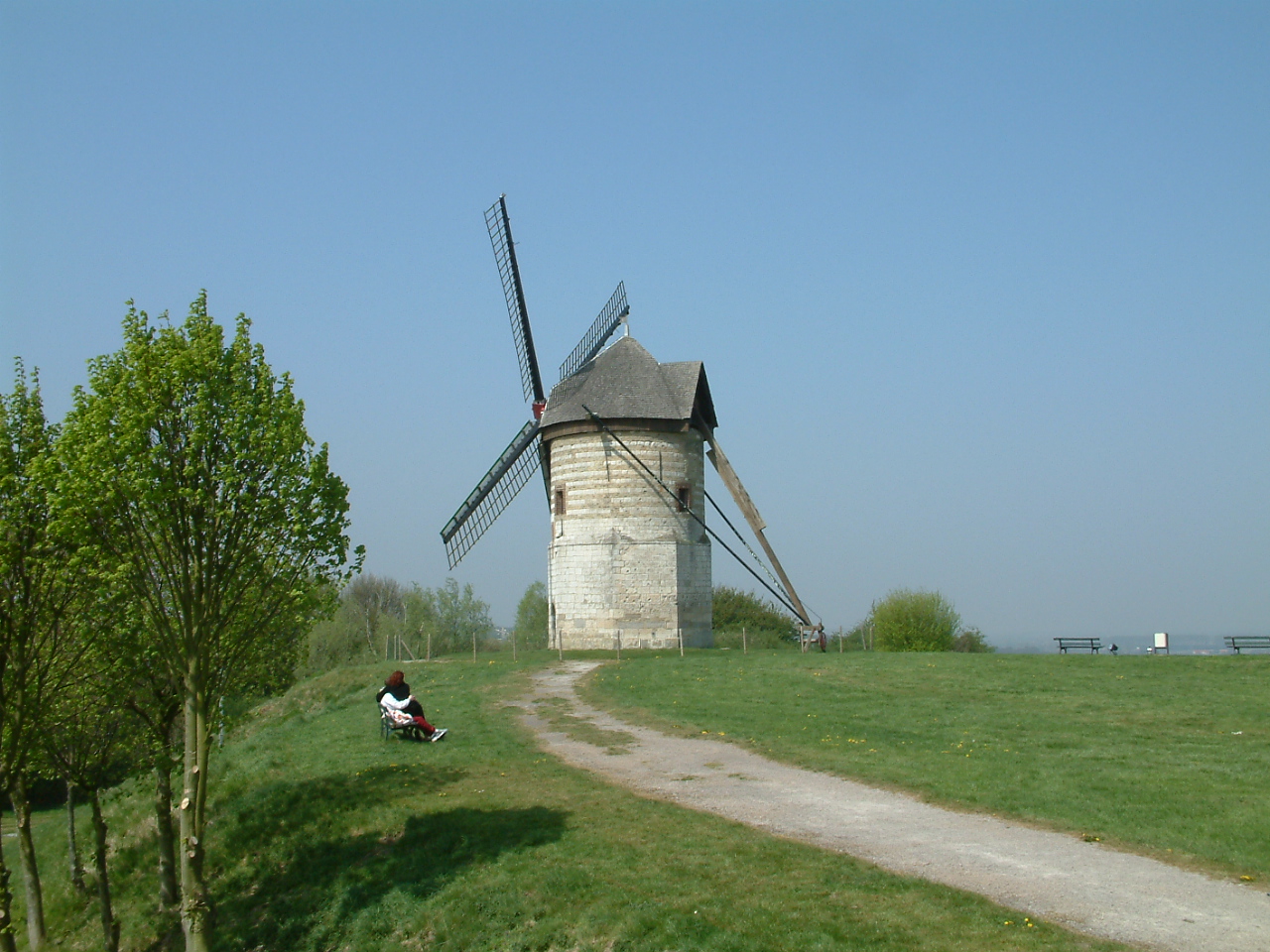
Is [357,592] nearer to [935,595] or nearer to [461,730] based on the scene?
[935,595]

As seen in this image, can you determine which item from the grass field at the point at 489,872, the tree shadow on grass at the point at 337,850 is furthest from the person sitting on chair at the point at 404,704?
the tree shadow on grass at the point at 337,850

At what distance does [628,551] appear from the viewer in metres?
36.8

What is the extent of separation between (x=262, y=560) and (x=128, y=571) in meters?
1.63

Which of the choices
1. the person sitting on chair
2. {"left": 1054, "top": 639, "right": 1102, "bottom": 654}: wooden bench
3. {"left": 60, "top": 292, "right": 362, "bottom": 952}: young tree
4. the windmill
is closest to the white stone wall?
the windmill

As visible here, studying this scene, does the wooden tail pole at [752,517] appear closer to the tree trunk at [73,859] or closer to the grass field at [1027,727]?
the grass field at [1027,727]

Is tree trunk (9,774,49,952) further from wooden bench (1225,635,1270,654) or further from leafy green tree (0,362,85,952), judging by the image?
wooden bench (1225,635,1270,654)

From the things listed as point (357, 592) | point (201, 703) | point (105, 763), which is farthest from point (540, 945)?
point (357, 592)

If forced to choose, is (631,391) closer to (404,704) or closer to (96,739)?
(404,704)

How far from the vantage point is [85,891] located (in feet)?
73.5

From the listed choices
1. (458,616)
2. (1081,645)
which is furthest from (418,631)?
(1081,645)

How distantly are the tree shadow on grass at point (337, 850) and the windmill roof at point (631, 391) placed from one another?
21150 mm

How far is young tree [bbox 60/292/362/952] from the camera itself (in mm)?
12430

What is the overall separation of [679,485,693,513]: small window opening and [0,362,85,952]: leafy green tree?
23.5 meters

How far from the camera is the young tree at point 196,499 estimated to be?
40.8 ft
